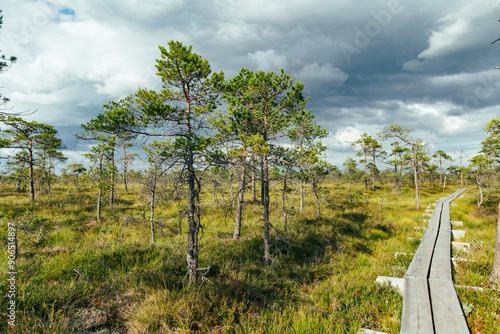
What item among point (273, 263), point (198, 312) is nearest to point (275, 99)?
point (273, 263)

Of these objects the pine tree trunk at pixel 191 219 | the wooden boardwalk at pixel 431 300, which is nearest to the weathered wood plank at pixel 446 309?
the wooden boardwalk at pixel 431 300

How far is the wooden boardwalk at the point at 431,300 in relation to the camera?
335 centimetres

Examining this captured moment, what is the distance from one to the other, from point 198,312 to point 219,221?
10421mm

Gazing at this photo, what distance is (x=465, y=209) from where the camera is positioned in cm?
1603

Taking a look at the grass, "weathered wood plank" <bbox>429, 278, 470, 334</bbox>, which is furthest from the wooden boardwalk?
the grass

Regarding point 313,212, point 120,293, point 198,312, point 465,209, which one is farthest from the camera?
point 313,212

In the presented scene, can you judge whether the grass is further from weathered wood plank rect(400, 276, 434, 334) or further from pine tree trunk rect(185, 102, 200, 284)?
pine tree trunk rect(185, 102, 200, 284)

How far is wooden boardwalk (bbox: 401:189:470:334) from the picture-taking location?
3.35 m

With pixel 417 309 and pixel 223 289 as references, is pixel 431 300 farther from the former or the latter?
pixel 223 289

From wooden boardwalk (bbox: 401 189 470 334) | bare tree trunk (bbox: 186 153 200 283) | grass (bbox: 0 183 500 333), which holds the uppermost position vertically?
bare tree trunk (bbox: 186 153 200 283)

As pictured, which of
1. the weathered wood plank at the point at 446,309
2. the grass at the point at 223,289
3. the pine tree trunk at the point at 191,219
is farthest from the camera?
the pine tree trunk at the point at 191,219

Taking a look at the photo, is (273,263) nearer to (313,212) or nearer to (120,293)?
(120,293)

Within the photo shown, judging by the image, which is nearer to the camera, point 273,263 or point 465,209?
point 273,263

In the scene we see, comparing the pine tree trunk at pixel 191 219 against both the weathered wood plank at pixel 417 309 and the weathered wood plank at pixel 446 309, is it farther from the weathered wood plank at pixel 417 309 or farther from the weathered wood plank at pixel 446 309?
the weathered wood plank at pixel 446 309
